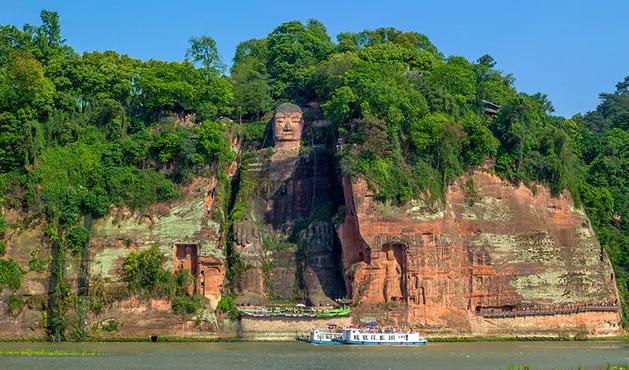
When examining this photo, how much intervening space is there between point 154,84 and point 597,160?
31340mm

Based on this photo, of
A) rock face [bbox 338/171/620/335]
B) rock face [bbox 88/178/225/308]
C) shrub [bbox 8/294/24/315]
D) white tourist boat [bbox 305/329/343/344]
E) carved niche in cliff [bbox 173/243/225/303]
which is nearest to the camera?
white tourist boat [bbox 305/329/343/344]

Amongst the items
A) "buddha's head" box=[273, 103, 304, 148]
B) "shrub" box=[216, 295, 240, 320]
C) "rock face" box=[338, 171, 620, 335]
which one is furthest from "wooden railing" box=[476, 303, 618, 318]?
"buddha's head" box=[273, 103, 304, 148]

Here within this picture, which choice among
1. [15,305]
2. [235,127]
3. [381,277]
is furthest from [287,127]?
[15,305]

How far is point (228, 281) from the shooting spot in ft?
252

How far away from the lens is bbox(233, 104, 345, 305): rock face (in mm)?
76938

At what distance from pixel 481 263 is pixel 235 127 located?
59.5 feet

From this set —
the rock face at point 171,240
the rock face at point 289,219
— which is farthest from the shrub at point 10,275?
the rock face at point 289,219

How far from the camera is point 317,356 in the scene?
62594 millimetres

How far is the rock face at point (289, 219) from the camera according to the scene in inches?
3029

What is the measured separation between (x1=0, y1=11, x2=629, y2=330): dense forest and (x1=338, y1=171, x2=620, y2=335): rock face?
1.46 meters

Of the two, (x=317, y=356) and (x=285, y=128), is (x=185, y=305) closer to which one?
(x=317, y=356)

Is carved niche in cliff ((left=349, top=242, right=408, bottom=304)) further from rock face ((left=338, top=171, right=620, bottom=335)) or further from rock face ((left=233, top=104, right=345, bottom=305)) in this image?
rock face ((left=233, top=104, right=345, bottom=305))

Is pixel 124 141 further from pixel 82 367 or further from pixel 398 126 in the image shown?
pixel 82 367

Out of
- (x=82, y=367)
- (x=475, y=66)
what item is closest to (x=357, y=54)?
(x=475, y=66)
